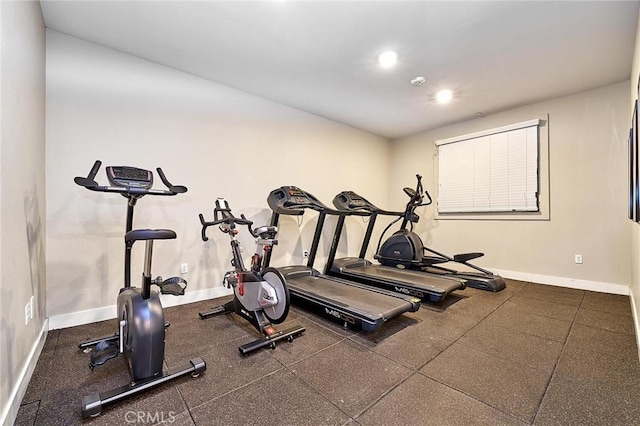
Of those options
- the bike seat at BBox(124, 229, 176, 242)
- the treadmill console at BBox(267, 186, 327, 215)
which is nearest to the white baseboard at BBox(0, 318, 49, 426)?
the bike seat at BBox(124, 229, 176, 242)

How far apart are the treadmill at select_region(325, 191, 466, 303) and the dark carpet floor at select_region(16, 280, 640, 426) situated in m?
0.49

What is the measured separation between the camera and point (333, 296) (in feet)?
9.57

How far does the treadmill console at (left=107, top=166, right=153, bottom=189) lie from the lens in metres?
2.00

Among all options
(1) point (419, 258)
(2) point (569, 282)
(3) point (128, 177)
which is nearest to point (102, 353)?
(3) point (128, 177)

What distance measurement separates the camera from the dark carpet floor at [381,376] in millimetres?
1453

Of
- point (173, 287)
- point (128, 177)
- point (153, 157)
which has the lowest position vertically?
point (173, 287)

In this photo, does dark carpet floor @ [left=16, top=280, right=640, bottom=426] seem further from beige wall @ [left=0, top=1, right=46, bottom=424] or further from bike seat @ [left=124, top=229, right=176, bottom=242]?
bike seat @ [left=124, top=229, right=176, bottom=242]

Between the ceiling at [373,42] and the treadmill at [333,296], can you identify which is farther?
the treadmill at [333,296]

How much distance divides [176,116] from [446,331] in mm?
3752

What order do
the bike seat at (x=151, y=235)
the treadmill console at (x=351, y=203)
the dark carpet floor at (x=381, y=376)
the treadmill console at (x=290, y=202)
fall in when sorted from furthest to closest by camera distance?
the treadmill console at (x=351, y=203) → the treadmill console at (x=290, y=202) → the bike seat at (x=151, y=235) → the dark carpet floor at (x=381, y=376)

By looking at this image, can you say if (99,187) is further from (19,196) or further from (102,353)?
(102,353)

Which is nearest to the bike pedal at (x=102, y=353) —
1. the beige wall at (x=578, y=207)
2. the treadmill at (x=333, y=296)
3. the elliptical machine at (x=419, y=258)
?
the treadmill at (x=333, y=296)

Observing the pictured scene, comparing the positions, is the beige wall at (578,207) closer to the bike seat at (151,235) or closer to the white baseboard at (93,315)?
the white baseboard at (93,315)

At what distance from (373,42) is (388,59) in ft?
1.26
